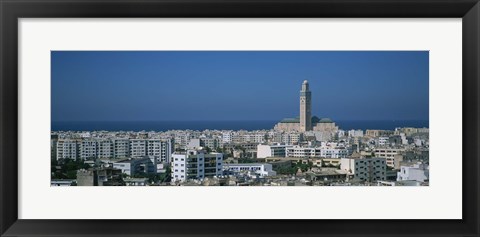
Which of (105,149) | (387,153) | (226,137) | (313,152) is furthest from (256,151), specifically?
(105,149)

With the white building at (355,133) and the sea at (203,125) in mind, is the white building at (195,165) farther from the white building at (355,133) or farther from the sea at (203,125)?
the white building at (355,133)

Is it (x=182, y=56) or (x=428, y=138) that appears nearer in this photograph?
(x=428, y=138)

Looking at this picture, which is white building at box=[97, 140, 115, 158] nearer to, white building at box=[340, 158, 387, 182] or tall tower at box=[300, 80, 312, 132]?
tall tower at box=[300, 80, 312, 132]

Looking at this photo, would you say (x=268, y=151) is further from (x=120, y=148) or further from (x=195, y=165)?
(x=120, y=148)

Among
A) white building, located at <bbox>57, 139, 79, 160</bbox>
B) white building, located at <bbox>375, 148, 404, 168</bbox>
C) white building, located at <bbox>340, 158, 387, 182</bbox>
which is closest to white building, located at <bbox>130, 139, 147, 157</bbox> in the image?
white building, located at <bbox>57, 139, 79, 160</bbox>

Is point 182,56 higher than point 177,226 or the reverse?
higher

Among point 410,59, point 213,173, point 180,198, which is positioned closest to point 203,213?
point 180,198

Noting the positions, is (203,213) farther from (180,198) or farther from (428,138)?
(428,138)
